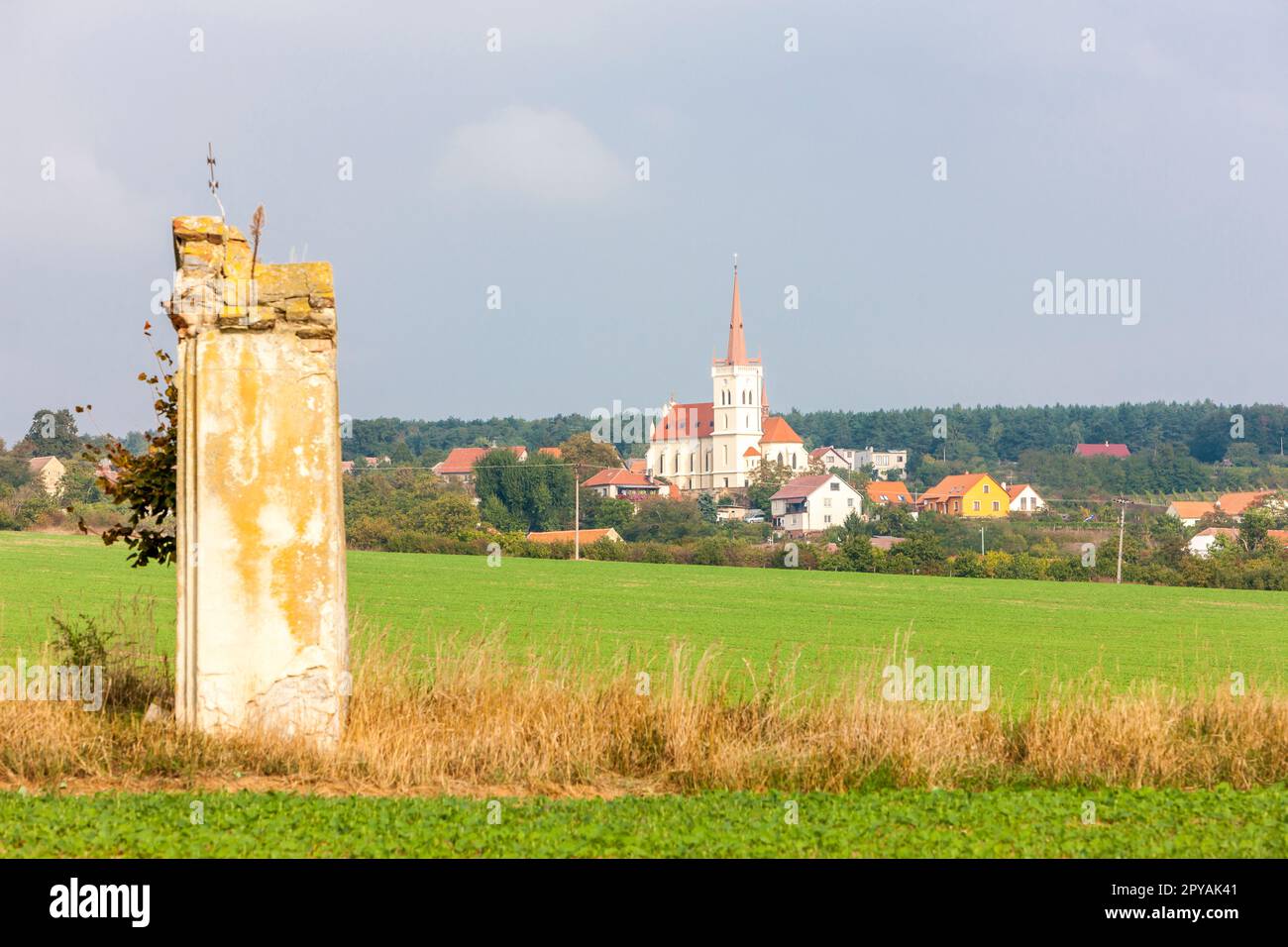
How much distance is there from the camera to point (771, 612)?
3688 cm

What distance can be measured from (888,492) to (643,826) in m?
136

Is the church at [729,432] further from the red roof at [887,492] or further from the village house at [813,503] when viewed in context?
the village house at [813,503]

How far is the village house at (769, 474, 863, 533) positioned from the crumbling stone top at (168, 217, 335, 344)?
344ft

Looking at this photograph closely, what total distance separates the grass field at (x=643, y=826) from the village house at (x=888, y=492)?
376 feet

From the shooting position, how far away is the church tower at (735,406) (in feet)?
634

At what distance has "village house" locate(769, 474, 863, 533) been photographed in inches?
4734

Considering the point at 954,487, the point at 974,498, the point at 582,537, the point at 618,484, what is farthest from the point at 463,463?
the point at 974,498

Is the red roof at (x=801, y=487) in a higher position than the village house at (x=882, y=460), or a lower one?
lower

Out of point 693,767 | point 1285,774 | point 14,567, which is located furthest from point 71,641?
point 14,567

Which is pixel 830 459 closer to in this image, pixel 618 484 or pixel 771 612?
pixel 618 484

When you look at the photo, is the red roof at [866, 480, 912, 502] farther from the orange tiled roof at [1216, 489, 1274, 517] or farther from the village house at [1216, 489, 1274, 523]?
the village house at [1216, 489, 1274, 523]

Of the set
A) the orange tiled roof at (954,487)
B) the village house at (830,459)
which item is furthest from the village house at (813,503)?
the village house at (830,459)

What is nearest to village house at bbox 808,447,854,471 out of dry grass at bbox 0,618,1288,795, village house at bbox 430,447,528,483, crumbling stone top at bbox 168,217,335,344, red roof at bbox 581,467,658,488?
red roof at bbox 581,467,658,488
